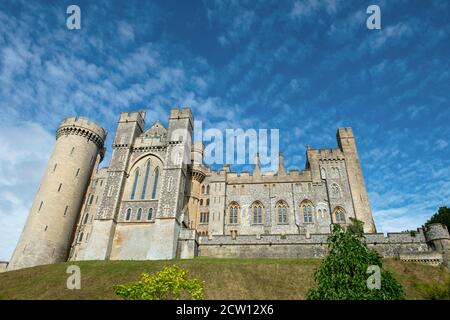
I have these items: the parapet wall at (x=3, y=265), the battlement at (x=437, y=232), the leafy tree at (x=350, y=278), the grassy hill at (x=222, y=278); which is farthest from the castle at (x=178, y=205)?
the leafy tree at (x=350, y=278)

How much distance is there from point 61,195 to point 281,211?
28.8 metres

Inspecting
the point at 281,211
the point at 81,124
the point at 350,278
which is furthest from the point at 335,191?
the point at 81,124

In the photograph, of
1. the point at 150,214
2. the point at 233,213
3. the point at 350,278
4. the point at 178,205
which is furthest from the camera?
the point at 233,213

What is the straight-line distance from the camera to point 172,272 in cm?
1616

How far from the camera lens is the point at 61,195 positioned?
4053 centimetres

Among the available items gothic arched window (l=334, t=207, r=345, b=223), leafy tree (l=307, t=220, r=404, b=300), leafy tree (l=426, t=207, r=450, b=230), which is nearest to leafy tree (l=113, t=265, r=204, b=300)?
leafy tree (l=307, t=220, r=404, b=300)

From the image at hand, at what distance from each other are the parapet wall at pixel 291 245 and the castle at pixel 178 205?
10 centimetres

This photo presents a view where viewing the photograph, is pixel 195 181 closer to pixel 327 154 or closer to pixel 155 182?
pixel 155 182

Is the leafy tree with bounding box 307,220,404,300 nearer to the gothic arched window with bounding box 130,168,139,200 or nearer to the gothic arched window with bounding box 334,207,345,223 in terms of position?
the gothic arched window with bounding box 334,207,345,223

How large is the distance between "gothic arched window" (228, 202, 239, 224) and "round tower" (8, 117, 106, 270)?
2073 centimetres

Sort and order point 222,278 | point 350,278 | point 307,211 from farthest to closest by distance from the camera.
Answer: point 307,211, point 222,278, point 350,278

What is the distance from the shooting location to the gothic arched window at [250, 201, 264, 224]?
43103mm
